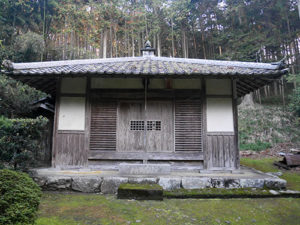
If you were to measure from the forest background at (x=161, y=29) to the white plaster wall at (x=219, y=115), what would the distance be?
11.2 meters

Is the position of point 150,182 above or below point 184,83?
below

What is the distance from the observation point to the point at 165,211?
3.79m

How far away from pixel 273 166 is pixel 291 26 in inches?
686

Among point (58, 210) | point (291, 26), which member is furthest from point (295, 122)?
point (58, 210)

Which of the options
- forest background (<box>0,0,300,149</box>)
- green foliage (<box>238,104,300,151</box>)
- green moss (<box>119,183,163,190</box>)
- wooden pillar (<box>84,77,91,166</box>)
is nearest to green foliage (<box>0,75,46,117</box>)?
forest background (<box>0,0,300,149</box>)

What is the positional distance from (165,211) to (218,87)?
4.25 meters

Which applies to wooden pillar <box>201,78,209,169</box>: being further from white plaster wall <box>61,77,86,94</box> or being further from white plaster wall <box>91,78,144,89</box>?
white plaster wall <box>61,77,86,94</box>

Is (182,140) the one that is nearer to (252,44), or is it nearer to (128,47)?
(252,44)

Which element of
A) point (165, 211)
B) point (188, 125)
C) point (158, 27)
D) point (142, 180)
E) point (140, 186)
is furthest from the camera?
point (158, 27)

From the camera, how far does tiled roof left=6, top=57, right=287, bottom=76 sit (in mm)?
5516

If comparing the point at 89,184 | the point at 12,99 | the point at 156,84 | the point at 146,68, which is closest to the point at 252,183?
the point at 156,84

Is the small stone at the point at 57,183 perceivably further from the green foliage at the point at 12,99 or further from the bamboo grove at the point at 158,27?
the bamboo grove at the point at 158,27

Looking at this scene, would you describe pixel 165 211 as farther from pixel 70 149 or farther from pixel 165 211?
pixel 70 149

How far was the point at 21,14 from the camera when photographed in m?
15.5
